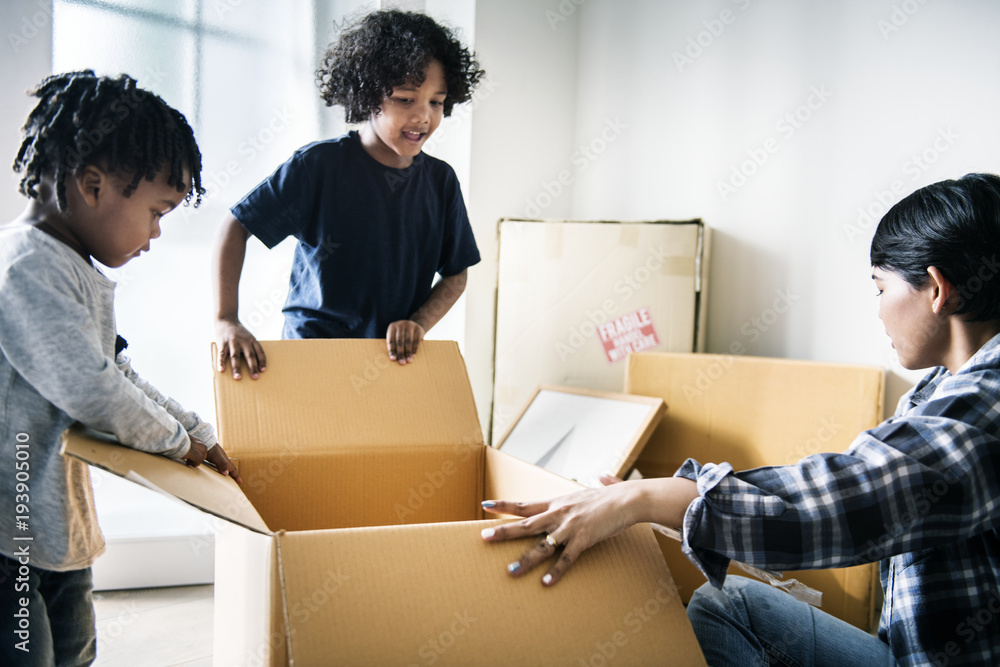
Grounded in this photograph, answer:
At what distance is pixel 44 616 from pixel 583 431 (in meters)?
1.18

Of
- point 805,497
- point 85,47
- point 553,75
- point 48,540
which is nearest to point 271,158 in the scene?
point 85,47

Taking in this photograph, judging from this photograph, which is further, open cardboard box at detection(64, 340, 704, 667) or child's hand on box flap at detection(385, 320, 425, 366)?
child's hand on box flap at detection(385, 320, 425, 366)

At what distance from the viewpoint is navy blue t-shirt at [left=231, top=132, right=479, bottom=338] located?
120cm

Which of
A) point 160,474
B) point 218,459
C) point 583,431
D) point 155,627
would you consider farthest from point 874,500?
point 155,627

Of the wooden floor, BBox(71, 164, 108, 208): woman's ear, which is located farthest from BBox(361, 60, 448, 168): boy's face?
the wooden floor

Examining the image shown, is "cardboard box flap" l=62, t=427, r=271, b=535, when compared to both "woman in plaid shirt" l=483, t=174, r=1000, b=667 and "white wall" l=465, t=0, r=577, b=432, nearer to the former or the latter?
"woman in plaid shirt" l=483, t=174, r=1000, b=667

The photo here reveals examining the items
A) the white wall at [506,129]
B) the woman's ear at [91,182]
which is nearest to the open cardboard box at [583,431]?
the white wall at [506,129]

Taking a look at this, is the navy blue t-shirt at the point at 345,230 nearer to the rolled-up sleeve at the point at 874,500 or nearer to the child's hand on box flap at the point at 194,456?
the child's hand on box flap at the point at 194,456

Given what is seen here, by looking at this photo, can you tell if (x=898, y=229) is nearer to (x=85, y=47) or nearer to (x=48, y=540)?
(x=48, y=540)

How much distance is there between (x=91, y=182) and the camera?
0.71m

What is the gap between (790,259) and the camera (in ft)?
5.36

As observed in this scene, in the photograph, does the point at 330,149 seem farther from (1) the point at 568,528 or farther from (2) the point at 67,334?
(1) the point at 568,528

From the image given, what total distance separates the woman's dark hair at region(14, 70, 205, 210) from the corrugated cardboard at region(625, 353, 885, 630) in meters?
1.13

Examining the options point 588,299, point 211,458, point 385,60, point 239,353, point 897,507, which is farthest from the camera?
point 588,299
